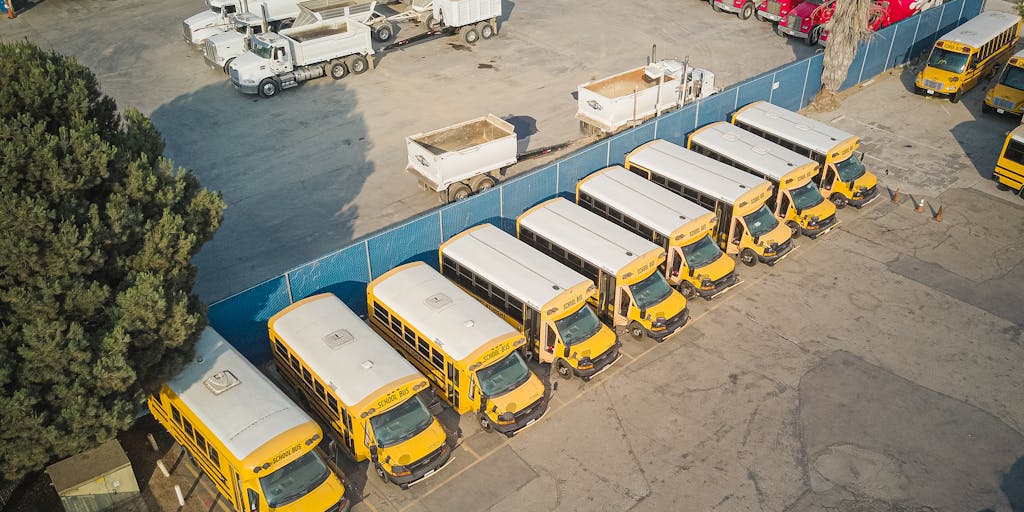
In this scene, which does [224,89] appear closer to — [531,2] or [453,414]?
[531,2]

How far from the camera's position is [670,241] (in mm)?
24047

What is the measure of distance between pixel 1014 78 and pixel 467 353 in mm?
29476

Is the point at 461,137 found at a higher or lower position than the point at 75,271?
lower

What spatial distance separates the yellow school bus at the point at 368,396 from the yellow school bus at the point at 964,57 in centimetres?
3018

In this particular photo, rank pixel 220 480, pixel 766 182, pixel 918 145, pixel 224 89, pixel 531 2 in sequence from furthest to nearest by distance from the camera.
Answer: pixel 531 2 → pixel 224 89 → pixel 918 145 → pixel 766 182 → pixel 220 480

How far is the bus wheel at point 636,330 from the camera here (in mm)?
23131

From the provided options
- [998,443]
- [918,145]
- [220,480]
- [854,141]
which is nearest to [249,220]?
[220,480]

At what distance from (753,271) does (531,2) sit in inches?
1146

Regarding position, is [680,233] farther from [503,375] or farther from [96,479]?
[96,479]

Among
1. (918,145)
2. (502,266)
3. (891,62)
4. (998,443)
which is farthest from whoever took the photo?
(891,62)

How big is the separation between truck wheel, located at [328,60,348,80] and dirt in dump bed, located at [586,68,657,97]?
1326 centimetres

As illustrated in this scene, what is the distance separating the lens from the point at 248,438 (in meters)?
17.2

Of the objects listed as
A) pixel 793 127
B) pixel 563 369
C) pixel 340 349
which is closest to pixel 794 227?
pixel 793 127

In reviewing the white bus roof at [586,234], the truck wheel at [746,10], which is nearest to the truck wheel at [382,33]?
the truck wheel at [746,10]
